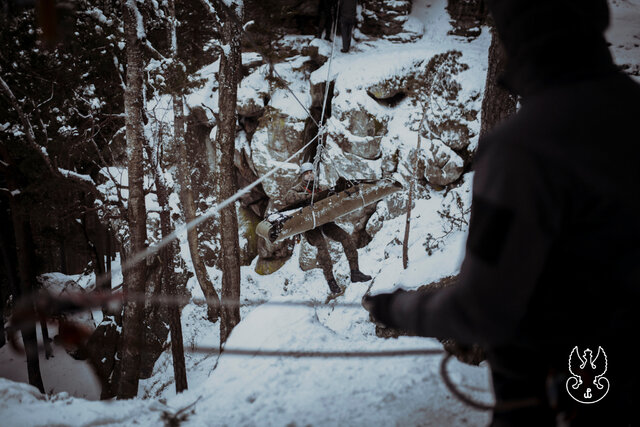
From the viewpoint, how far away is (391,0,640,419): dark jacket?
0.81 meters

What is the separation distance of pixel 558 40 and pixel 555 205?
0.43 metres

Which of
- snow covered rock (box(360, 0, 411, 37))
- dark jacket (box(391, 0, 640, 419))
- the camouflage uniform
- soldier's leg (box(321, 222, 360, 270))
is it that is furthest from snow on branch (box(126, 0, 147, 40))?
snow covered rock (box(360, 0, 411, 37))

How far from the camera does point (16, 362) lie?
44.4 feet

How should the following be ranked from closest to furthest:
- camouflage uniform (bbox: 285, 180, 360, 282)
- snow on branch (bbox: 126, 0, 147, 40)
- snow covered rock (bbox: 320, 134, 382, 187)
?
snow on branch (bbox: 126, 0, 147, 40), camouflage uniform (bbox: 285, 180, 360, 282), snow covered rock (bbox: 320, 134, 382, 187)

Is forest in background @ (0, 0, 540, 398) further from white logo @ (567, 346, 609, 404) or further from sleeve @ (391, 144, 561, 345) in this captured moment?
white logo @ (567, 346, 609, 404)

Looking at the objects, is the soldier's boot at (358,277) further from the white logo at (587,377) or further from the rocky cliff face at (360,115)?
the white logo at (587,377)

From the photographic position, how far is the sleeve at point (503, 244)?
0.81 meters

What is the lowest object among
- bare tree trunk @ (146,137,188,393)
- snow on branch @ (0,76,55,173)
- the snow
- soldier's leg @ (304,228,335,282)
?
bare tree trunk @ (146,137,188,393)

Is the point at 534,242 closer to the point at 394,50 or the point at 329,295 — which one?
the point at 329,295

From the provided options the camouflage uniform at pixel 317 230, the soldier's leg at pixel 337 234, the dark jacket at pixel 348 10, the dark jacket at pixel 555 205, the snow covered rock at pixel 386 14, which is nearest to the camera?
the dark jacket at pixel 555 205

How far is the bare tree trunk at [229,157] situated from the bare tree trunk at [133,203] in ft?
4.92

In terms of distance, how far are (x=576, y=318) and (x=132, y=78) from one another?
294 inches

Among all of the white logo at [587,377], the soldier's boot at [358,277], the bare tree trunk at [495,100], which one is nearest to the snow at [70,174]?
the soldier's boot at [358,277]

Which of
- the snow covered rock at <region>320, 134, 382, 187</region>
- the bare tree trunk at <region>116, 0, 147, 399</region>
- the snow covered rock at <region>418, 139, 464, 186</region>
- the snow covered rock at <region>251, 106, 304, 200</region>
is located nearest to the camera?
the bare tree trunk at <region>116, 0, 147, 399</region>
